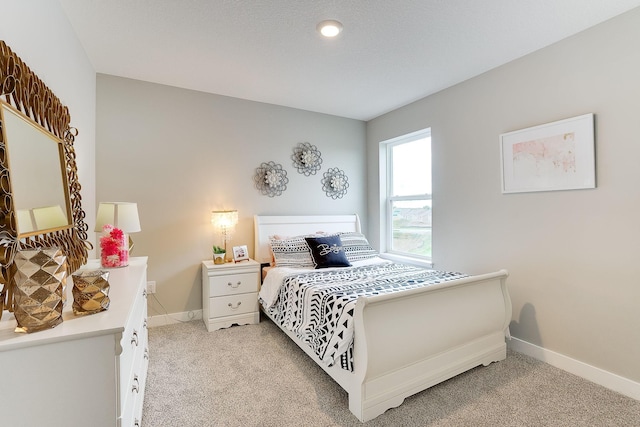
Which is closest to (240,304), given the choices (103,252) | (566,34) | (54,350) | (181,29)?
(103,252)

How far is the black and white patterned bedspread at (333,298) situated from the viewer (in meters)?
1.86

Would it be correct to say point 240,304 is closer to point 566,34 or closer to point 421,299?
point 421,299

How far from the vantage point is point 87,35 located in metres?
2.22

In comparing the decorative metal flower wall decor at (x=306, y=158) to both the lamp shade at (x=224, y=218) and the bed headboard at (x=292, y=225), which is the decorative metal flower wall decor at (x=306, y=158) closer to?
the bed headboard at (x=292, y=225)

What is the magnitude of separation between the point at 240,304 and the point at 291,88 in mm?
2306

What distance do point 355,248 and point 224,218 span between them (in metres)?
1.47

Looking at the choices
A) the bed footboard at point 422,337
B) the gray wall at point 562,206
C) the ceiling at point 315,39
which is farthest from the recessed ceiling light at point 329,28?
the bed footboard at point 422,337

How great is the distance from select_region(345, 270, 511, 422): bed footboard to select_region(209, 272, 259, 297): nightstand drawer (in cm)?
163

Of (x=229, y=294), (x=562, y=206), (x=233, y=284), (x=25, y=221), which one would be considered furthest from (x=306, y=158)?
(x=25, y=221)

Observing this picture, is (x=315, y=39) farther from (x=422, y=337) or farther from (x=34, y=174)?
(x=422, y=337)

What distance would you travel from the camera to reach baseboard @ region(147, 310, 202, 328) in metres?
3.06

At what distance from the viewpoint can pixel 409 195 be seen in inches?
151

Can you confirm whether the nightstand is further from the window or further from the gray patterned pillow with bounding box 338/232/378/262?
the window

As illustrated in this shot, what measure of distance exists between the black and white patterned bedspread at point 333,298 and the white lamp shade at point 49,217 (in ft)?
5.14
